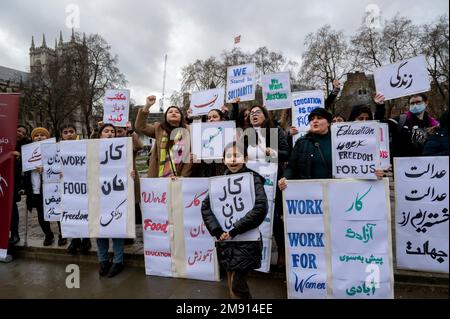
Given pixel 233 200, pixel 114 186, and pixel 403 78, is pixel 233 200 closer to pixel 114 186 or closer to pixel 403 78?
pixel 114 186

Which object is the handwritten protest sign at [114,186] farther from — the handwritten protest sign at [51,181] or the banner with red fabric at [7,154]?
the banner with red fabric at [7,154]

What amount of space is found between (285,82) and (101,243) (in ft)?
13.0

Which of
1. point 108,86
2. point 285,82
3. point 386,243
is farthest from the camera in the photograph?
point 108,86

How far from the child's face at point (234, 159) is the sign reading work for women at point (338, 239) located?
1.85ft

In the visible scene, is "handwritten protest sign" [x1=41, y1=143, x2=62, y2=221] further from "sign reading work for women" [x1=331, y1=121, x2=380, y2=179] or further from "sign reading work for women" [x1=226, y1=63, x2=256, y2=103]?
"sign reading work for women" [x1=331, y1=121, x2=380, y2=179]

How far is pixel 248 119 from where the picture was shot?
4.27m

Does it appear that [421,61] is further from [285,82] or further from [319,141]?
[285,82]

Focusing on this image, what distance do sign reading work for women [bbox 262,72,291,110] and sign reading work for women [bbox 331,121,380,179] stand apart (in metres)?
2.73

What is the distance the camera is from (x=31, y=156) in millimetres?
4988

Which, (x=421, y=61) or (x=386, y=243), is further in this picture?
(x=421, y=61)

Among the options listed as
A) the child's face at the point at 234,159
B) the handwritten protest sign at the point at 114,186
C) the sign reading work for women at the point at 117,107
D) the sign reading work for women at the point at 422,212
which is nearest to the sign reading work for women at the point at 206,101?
the sign reading work for women at the point at 117,107

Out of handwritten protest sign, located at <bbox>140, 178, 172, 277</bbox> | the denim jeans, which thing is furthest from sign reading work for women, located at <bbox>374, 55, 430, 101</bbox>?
the denim jeans

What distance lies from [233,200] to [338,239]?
1.09 metres
